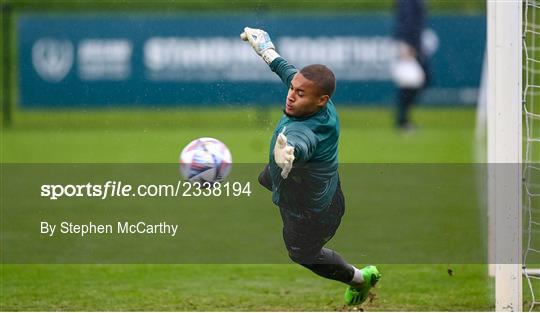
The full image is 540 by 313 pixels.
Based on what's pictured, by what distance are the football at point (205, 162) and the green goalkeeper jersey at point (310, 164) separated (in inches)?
18.5

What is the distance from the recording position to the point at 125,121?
17.9 metres

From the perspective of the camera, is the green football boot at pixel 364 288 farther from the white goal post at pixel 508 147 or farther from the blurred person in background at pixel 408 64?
the blurred person in background at pixel 408 64

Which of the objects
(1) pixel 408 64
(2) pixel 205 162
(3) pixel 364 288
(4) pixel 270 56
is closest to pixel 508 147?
(3) pixel 364 288

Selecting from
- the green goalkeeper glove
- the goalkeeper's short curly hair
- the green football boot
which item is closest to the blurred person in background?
the green football boot

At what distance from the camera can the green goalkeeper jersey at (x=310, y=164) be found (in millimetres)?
5816

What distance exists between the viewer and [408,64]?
59.8ft

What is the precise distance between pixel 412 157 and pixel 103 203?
4.83 metres

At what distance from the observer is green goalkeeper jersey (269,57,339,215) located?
229 inches

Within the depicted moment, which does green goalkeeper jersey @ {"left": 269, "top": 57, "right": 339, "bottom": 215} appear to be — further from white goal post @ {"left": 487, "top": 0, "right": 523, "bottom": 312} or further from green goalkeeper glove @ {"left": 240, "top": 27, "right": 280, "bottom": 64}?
white goal post @ {"left": 487, "top": 0, "right": 523, "bottom": 312}

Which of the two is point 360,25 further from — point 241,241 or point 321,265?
point 321,265

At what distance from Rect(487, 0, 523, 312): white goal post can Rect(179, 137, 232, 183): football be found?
160cm

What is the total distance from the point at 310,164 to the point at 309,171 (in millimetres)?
45

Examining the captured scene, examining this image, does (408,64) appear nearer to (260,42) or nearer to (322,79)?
(260,42)

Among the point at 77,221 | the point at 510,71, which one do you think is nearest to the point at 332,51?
the point at 77,221
